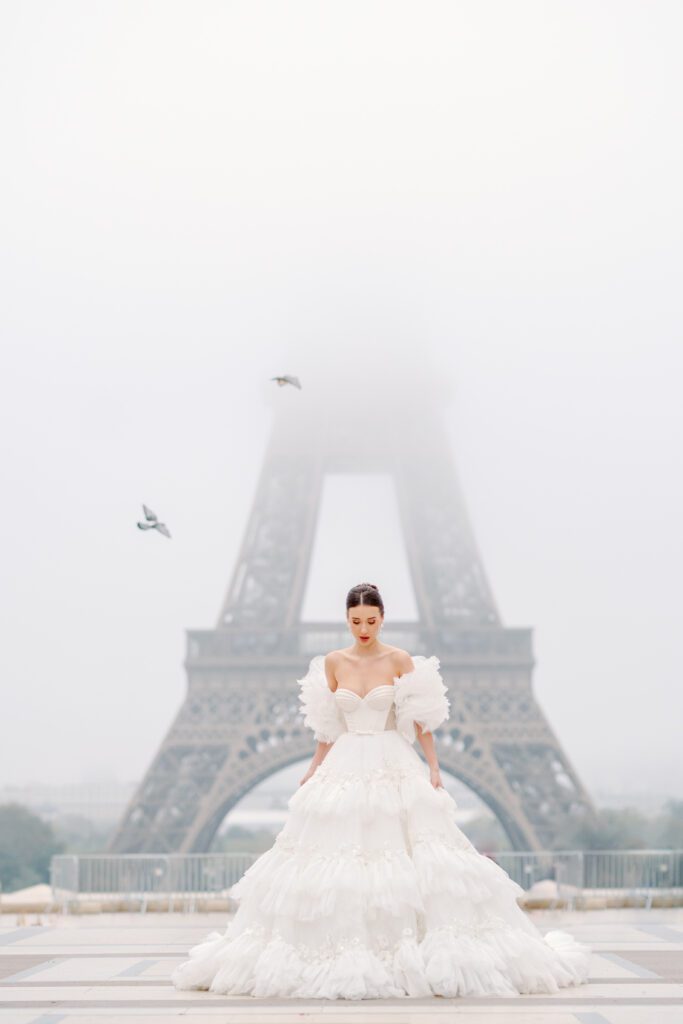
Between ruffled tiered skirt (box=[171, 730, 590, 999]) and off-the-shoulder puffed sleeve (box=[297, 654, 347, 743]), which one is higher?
off-the-shoulder puffed sleeve (box=[297, 654, 347, 743])

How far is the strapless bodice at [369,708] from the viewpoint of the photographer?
725cm

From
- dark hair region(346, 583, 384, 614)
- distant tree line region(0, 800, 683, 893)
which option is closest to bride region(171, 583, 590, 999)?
dark hair region(346, 583, 384, 614)

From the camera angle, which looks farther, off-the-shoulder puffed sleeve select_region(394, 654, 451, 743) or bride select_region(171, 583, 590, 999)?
off-the-shoulder puffed sleeve select_region(394, 654, 451, 743)

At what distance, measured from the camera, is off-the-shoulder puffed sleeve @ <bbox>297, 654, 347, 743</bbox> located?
7.43m

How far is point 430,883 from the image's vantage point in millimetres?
6766

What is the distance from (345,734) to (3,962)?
9.56 ft

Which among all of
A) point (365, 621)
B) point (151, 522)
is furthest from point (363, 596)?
point (151, 522)

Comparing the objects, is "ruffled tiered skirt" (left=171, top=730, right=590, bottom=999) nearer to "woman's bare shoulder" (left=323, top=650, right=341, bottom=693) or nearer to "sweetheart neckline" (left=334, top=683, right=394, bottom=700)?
"sweetheart neckline" (left=334, top=683, right=394, bottom=700)

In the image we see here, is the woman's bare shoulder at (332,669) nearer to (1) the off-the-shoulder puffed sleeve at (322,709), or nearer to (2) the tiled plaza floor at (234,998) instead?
(1) the off-the-shoulder puffed sleeve at (322,709)

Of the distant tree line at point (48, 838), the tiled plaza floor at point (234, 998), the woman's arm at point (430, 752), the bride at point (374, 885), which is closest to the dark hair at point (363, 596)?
the bride at point (374, 885)

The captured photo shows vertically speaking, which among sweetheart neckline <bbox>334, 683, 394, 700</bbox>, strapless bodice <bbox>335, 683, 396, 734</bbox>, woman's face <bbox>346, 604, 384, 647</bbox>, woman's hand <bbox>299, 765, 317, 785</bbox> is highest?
woman's face <bbox>346, 604, 384, 647</bbox>

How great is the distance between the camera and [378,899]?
22.0ft

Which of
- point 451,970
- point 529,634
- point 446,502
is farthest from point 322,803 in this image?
point 446,502

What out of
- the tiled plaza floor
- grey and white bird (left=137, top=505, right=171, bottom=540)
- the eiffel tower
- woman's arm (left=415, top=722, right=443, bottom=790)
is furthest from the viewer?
the eiffel tower
